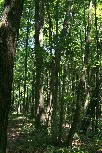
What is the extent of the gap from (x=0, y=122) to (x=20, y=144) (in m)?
8.14

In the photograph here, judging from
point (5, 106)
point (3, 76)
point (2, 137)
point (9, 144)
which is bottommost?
point (9, 144)

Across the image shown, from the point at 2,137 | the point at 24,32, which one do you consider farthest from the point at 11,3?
the point at 24,32

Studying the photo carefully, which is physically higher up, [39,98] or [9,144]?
[39,98]

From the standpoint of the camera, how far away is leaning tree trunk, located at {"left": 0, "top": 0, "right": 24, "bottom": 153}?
673cm

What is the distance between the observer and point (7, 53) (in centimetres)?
693

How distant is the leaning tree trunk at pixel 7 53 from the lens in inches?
265

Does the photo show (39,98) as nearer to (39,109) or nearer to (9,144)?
(39,109)

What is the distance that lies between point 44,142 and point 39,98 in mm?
5721

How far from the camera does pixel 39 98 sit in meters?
20.0

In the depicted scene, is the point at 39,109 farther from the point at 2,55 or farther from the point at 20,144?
the point at 2,55

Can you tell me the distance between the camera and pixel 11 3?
7.07 m

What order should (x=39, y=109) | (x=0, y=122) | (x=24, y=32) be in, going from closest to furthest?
(x=0, y=122) → (x=39, y=109) → (x=24, y=32)

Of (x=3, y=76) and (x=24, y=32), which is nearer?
(x=3, y=76)

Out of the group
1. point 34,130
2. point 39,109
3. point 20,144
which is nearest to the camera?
point 20,144
